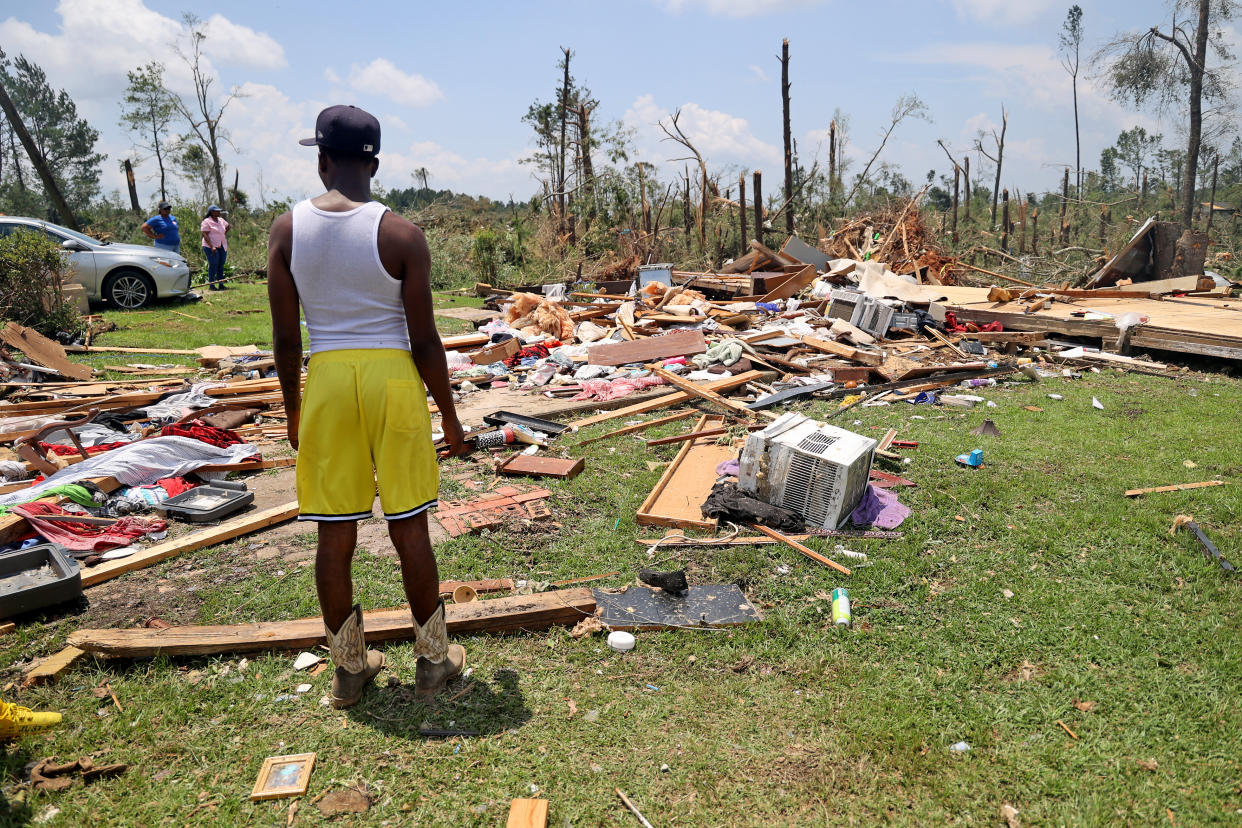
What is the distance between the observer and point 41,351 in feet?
26.3

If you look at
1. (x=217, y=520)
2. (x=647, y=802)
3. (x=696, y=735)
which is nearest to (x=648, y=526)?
(x=696, y=735)

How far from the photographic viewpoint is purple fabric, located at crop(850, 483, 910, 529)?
14.2 feet

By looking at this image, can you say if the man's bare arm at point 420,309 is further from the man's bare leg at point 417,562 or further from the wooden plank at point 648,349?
the wooden plank at point 648,349

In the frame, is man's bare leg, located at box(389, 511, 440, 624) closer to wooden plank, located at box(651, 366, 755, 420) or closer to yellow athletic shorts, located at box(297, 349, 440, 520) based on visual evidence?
yellow athletic shorts, located at box(297, 349, 440, 520)

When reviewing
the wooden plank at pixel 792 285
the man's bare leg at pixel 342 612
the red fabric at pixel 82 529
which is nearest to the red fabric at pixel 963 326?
the wooden plank at pixel 792 285

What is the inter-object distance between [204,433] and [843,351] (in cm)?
703

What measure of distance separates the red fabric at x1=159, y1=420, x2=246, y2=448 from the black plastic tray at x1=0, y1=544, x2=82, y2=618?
2.09 m

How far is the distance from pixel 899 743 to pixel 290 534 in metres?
3.58

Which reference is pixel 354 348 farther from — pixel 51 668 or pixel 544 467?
pixel 544 467

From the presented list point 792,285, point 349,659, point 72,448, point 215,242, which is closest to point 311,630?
point 349,659

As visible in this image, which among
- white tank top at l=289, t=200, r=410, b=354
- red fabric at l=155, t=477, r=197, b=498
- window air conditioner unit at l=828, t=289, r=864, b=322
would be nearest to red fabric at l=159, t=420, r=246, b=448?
red fabric at l=155, t=477, r=197, b=498

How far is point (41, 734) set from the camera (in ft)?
8.32

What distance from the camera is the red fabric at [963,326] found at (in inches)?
424

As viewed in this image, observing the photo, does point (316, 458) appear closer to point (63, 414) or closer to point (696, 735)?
point (696, 735)
